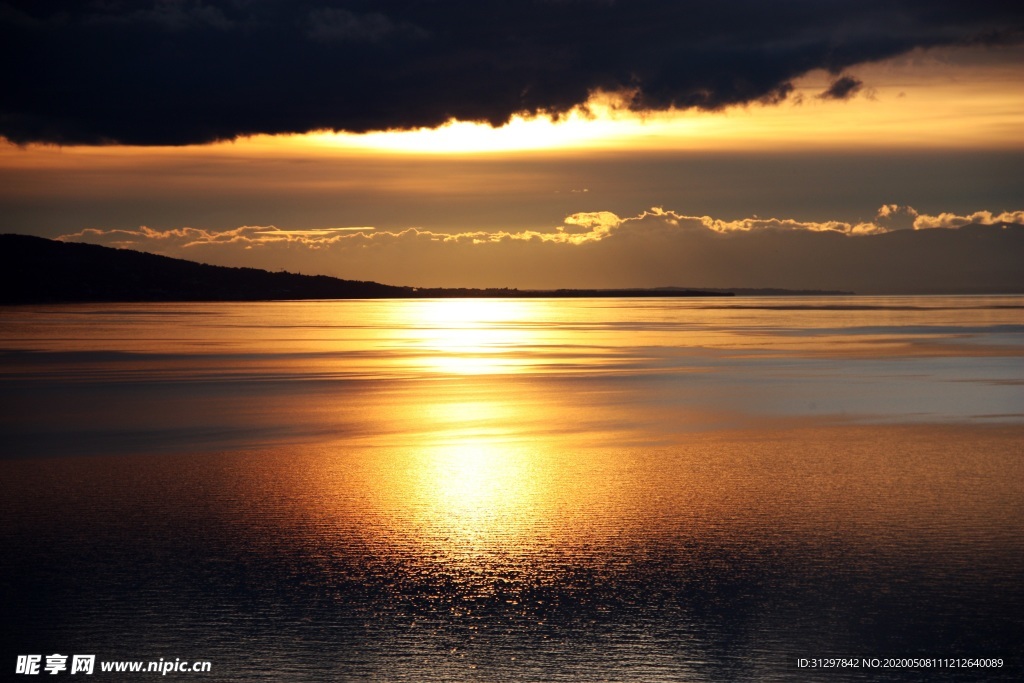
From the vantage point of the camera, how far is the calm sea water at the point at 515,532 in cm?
971

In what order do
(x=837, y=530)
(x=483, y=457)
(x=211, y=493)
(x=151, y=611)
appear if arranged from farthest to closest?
(x=483, y=457) < (x=211, y=493) < (x=837, y=530) < (x=151, y=611)

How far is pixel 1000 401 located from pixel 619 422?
1068cm

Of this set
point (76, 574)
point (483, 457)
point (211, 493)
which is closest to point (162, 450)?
point (211, 493)

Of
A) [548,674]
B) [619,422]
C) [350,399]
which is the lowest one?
[548,674]

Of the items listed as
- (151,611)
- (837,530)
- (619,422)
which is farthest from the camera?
(619,422)

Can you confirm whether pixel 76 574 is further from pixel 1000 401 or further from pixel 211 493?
pixel 1000 401

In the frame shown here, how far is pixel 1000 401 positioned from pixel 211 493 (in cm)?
2058

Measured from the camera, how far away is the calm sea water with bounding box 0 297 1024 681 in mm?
9711

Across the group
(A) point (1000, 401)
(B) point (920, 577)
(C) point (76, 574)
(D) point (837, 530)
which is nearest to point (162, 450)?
(C) point (76, 574)

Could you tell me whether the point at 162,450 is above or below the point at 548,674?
above

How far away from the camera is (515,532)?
537 inches

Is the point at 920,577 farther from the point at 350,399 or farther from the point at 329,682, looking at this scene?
the point at 350,399

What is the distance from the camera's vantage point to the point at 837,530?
13797mm

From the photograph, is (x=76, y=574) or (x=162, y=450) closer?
(x=76, y=574)
